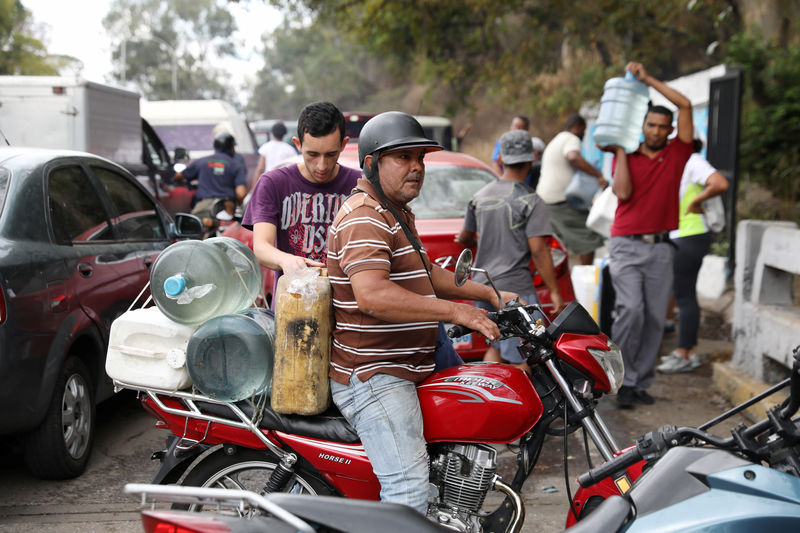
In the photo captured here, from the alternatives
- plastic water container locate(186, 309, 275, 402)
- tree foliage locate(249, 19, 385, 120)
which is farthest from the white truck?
tree foliage locate(249, 19, 385, 120)

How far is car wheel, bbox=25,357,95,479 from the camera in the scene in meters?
4.21

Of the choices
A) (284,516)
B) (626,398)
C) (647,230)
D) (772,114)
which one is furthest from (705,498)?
(772,114)

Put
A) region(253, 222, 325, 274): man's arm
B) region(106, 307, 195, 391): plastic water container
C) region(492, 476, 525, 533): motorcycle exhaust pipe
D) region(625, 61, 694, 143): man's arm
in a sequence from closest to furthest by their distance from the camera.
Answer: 1. region(492, 476, 525, 533): motorcycle exhaust pipe
2. region(106, 307, 195, 391): plastic water container
3. region(253, 222, 325, 274): man's arm
4. region(625, 61, 694, 143): man's arm

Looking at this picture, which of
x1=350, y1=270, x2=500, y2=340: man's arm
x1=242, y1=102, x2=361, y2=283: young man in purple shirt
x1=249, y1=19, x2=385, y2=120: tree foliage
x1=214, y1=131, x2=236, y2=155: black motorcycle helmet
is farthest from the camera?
x1=249, y1=19, x2=385, y2=120: tree foliage

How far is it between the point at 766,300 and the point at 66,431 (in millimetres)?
4713

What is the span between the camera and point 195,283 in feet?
9.86

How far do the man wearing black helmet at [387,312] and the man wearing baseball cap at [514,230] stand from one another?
87.3 inches

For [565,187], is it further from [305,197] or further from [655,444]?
[655,444]

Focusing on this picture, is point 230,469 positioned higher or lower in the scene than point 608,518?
lower

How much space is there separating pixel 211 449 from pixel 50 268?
5.92 ft

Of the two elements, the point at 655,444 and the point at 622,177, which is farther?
the point at 622,177

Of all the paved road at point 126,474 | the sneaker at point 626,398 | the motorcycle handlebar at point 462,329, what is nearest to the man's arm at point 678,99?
the sneaker at point 626,398

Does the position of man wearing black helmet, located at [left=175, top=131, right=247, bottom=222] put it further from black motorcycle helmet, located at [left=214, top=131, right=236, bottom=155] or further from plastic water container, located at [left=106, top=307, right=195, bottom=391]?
plastic water container, located at [left=106, top=307, right=195, bottom=391]

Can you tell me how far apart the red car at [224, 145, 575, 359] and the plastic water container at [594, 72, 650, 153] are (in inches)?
32.2
